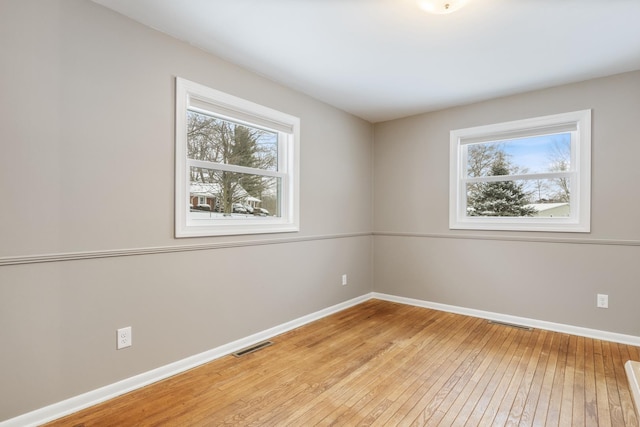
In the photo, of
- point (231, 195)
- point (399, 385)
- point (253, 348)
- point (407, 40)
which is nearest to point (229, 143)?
point (231, 195)

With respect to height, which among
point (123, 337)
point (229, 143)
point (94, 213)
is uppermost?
point (229, 143)

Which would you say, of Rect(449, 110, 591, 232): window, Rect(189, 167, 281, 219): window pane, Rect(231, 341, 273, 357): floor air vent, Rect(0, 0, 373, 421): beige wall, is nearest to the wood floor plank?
Rect(449, 110, 591, 232): window

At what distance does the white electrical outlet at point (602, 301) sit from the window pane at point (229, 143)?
3.30m

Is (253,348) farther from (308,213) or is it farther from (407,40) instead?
(407,40)

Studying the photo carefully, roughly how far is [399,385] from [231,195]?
1.99 metres

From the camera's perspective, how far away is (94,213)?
197 centimetres

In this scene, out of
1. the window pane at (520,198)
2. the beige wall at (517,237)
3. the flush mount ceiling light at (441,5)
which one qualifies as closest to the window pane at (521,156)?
the window pane at (520,198)

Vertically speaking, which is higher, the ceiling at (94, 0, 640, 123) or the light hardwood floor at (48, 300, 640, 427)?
the ceiling at (94, 0, 640, 123)

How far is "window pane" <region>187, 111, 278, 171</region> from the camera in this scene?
258cm

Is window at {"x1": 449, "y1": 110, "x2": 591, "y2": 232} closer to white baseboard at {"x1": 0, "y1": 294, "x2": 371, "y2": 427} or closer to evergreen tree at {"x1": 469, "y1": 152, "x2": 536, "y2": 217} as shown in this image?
evergreen tree at {"x1": 469, "y1": 152, "x2": 536, "y2": 217}

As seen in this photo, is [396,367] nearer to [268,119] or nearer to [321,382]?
[321,382]

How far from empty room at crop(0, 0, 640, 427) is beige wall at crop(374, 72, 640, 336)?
2cm

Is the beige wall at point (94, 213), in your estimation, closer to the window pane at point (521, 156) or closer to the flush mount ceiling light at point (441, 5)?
the flush mount ceiling light at point (441, 5)

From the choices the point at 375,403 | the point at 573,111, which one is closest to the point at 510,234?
the point at 573,111
